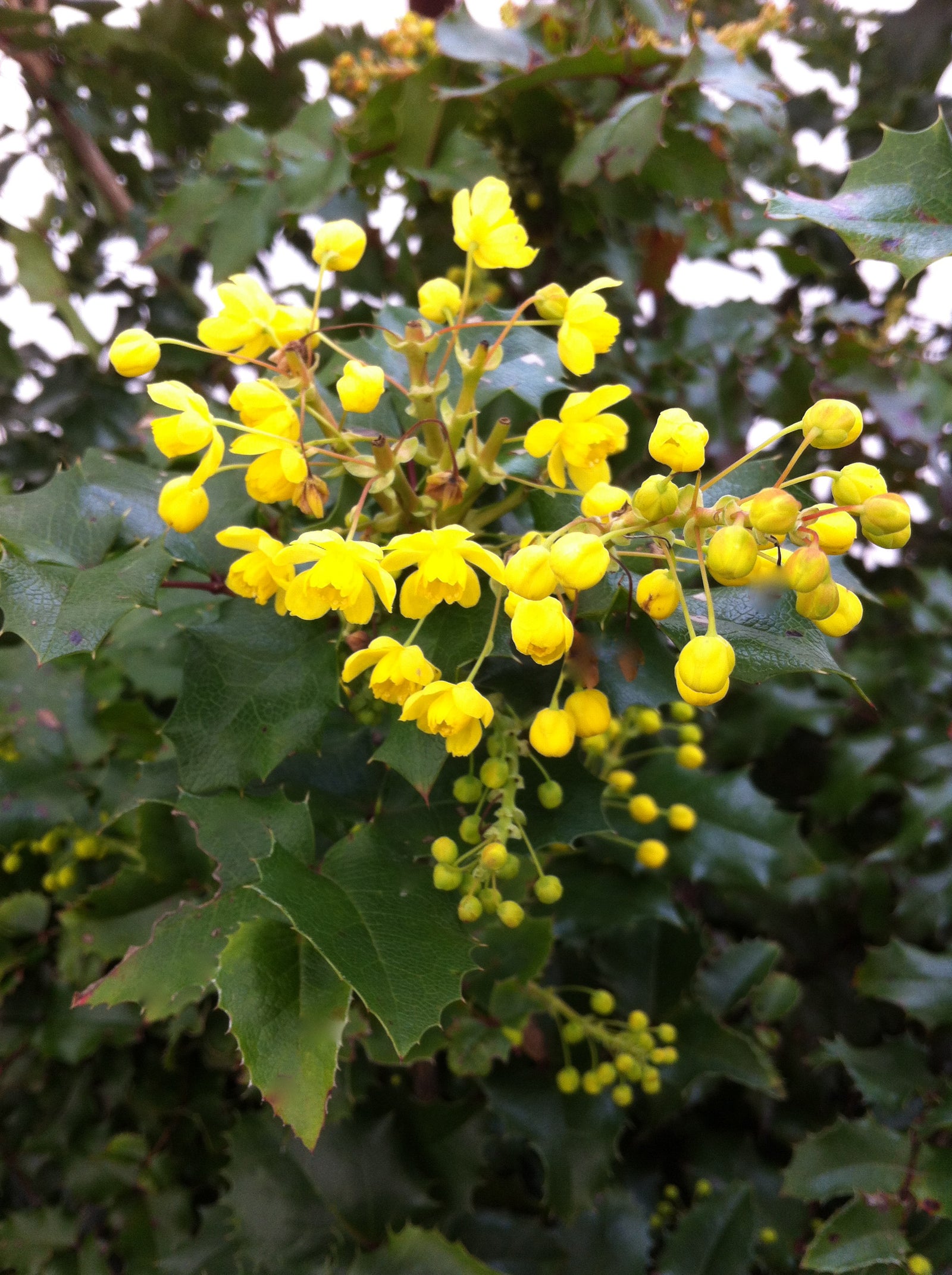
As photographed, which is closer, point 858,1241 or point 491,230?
point 491,230

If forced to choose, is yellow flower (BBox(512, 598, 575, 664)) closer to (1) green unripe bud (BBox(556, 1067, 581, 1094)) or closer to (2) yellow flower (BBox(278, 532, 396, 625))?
(2) yellow flower (BBox(278, 532, 396, 625))

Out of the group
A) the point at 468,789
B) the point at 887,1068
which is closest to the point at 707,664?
the point at 468,789

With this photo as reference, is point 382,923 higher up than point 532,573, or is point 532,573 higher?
point 532,573

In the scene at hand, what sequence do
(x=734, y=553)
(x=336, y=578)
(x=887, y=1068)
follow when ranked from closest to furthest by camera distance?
(x=734, y=553)
(x=336, y=578)
(x=887, y=1068)

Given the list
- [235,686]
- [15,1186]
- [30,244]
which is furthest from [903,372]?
[15,1186]

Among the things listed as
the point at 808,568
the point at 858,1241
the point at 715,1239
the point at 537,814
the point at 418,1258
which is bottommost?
the point at 715,1239

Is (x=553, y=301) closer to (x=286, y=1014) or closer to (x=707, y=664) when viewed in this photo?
(x=707, y=664)

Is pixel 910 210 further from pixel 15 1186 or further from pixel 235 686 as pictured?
pixel 15 1186
